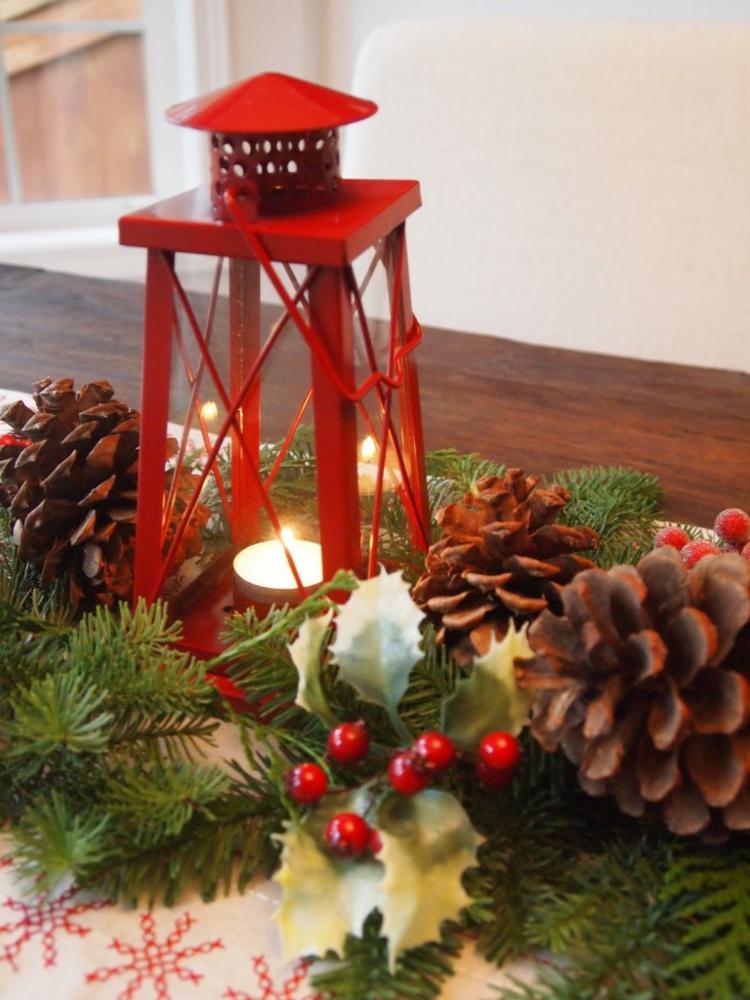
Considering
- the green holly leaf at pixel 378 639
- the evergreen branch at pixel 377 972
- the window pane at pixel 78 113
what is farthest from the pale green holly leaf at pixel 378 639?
the window pane at pixel 78 113

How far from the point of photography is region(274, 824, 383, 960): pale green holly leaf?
438 millimetres

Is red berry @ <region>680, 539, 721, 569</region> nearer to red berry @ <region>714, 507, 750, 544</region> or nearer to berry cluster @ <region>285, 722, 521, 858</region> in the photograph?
red berry @ <region>714, 507, 750, 544</region>

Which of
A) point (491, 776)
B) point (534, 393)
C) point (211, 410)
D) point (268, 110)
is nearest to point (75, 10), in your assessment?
point (534, 393)

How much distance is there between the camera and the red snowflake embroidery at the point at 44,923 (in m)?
0.46

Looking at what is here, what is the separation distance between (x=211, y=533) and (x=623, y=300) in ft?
2.74

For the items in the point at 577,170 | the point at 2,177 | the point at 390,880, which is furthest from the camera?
the point at 2,177

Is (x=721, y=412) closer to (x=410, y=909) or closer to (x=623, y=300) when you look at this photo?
(x=623, y=300)

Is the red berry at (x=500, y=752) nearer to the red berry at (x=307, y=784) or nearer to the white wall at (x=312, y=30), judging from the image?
the red berry at (x=307, y=784)

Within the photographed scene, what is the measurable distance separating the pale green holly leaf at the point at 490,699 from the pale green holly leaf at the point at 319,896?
0.23ft

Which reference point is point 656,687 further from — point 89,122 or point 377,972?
point 89,122

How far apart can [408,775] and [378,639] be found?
0.07m

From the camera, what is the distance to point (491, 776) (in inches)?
18.8

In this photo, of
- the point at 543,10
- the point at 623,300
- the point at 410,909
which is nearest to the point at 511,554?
the point at 410,909

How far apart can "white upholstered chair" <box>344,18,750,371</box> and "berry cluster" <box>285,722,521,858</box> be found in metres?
1.01
